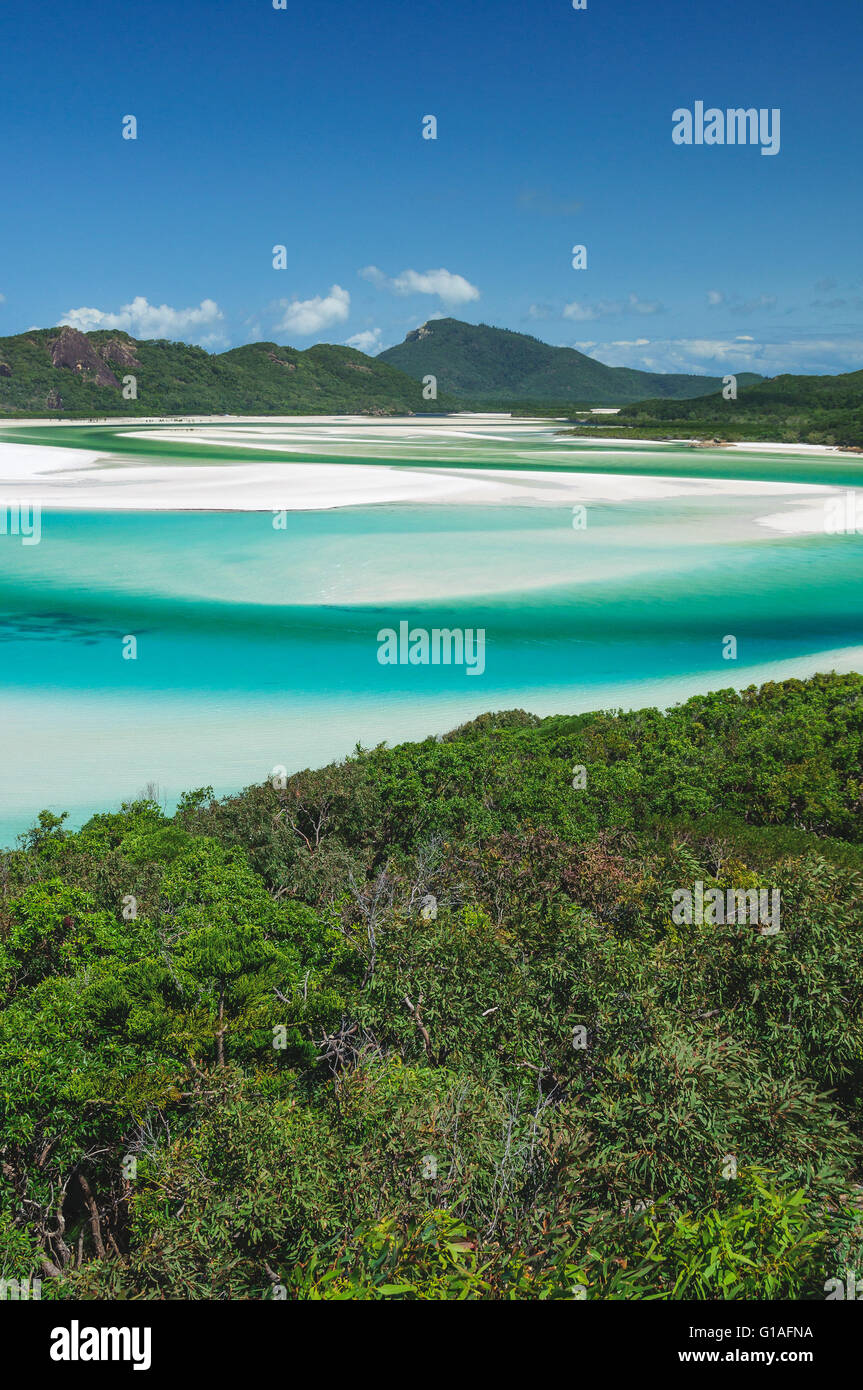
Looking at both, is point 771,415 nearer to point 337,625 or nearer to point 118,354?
point 337,625

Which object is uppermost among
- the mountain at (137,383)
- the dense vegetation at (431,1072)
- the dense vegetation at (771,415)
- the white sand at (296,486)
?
the mountain at (137,383)

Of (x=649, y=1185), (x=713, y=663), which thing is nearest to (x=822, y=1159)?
(x=649, y=1185)

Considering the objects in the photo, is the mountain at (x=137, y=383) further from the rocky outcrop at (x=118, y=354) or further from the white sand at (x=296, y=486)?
the white sand at (x=296, y=486)

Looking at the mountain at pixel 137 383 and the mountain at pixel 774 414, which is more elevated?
the mountain at pixel 137 383

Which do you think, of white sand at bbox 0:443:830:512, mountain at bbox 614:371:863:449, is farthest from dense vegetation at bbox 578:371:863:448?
white sand at bbox 0:443:830:512

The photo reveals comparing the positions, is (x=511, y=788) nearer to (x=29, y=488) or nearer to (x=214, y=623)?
(x=214, y=623)

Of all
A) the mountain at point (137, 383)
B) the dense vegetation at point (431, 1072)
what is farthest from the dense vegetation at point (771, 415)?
the dense vegetation at point (431, 1072)

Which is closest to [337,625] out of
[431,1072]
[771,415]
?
[431,1072]
